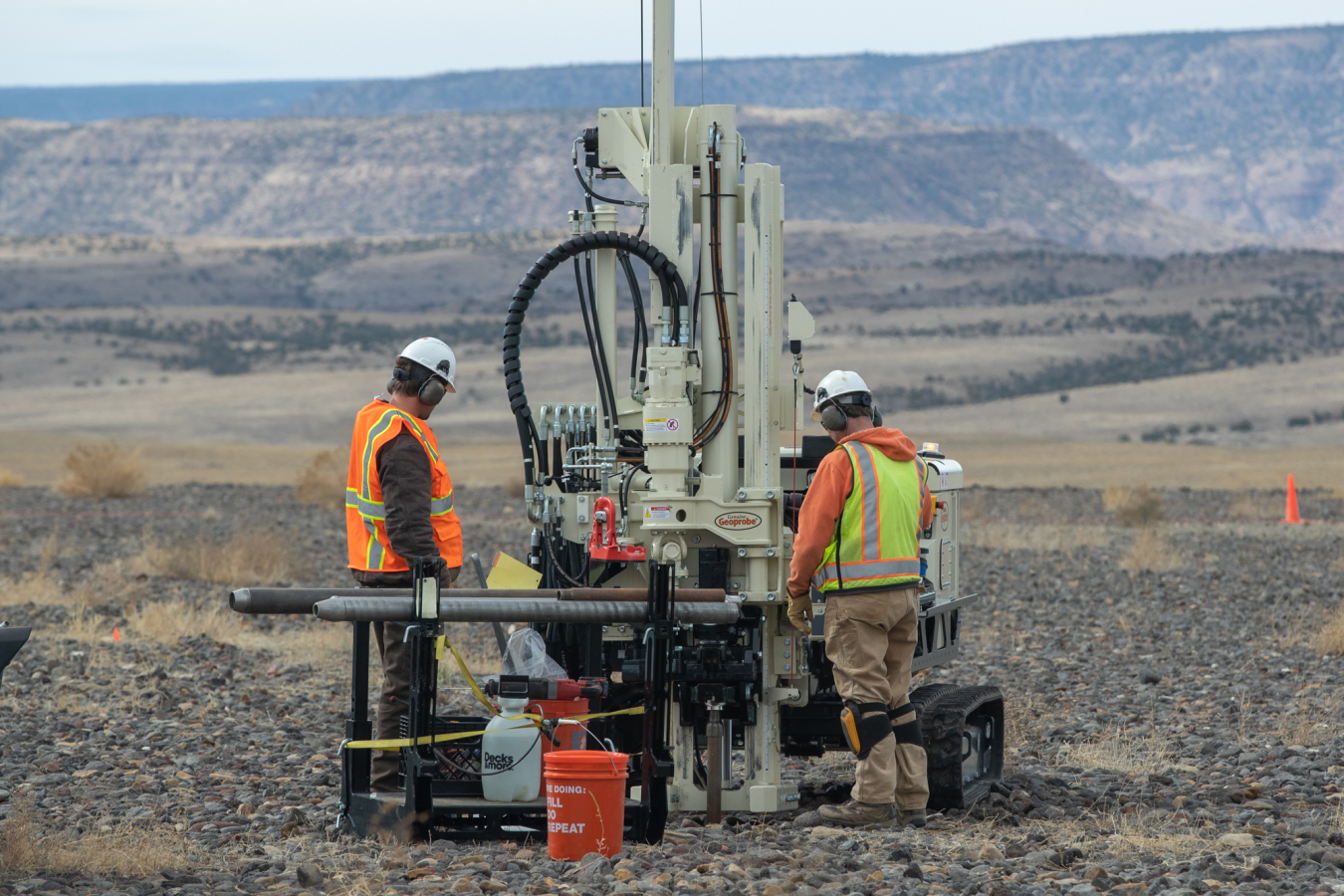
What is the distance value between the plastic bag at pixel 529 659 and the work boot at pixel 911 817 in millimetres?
1827

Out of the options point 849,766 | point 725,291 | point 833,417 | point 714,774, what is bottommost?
point 849,766

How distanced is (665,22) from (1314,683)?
7.79 meters

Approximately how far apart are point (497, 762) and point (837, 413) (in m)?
2.42

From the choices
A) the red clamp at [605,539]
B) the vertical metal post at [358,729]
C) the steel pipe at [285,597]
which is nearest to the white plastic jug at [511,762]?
the vertical metal post at [358,729]

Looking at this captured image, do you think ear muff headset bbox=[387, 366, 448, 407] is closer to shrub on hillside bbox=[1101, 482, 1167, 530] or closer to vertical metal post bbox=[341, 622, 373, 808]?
vertical metal post bbox=[341, 622, 373, 808]

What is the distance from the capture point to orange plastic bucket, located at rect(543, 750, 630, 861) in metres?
7.07

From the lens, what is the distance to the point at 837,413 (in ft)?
27.1

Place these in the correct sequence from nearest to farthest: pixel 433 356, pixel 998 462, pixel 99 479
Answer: pixel 433 356 < pixel 99 479 < pixel 998 462

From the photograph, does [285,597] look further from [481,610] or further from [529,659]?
[529,659]

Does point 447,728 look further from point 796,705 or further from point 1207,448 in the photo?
point 1207,448

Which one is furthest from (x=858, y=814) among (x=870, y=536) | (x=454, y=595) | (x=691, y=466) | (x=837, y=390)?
(x=454, y=595)

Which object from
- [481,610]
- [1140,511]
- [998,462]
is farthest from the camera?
[998,462]

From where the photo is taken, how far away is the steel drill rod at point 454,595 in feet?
24.5

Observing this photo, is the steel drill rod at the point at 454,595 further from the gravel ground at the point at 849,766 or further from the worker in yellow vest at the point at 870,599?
the gravel ground at the point at 849,766
